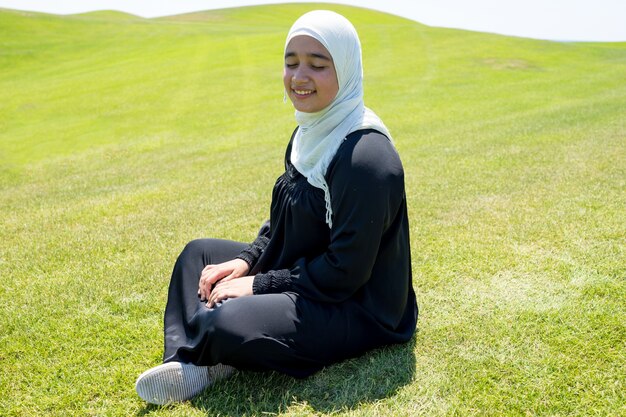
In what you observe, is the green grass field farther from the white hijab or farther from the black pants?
the white hijab

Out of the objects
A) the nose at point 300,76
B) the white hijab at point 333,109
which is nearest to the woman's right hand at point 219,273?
the white hijab at point 333,109

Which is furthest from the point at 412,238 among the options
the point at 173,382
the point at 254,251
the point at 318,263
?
the point at 173,382

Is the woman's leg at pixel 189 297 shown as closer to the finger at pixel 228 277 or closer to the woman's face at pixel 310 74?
the finger at pixel 228 277

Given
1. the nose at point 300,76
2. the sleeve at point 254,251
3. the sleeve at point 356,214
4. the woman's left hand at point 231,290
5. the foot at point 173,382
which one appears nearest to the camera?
the sleeve at point 356,214

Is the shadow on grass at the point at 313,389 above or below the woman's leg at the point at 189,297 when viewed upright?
below

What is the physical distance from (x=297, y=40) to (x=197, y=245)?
1.50 m

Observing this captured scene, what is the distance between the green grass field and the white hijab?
3.85ft

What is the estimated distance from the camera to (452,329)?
12.4ft

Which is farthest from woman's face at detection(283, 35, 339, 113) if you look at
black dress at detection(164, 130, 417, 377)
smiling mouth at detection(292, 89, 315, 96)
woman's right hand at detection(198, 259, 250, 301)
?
woman's right hand at detection(198, 259, 250, 301)

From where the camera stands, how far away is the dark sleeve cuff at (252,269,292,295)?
3.17 metres

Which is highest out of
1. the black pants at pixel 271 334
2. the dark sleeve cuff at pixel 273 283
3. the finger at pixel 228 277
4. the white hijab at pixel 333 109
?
the white hijab at pixel 333 109

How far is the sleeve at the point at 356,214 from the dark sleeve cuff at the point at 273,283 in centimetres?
7

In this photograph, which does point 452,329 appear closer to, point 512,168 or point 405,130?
point 512,168

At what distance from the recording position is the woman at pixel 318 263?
2928mm
